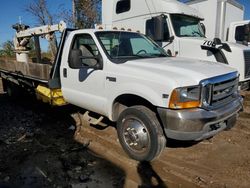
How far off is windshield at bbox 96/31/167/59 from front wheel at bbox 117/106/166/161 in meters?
1.13

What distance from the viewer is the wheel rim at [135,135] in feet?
13.2

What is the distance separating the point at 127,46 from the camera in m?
4.99

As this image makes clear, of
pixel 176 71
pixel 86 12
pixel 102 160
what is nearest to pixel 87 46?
pixel 176 71

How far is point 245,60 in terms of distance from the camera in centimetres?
687

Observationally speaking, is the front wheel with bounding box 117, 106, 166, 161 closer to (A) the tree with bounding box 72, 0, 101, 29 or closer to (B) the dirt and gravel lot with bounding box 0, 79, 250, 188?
(B) the dirt and gravel lot with bounding box 0, 79, 250, 188

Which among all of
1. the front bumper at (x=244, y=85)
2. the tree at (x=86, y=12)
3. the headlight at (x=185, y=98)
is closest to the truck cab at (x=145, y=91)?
the headlight at (x=185, y=98)

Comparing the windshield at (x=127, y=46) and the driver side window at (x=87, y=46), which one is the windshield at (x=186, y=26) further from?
the driver side window at (x=87, y=46)

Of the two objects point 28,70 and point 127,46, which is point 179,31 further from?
point 28,70

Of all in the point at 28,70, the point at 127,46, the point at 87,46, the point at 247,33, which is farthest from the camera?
the point at 247,33

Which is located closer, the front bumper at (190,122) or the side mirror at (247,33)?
the front bumper at (190,122)

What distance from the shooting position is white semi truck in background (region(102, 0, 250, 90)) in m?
6.71

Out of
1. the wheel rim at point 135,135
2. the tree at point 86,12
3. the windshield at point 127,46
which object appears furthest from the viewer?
the tree at point 86,12

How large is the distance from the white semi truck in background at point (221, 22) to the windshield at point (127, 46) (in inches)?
151

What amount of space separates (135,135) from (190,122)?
0.96 m
